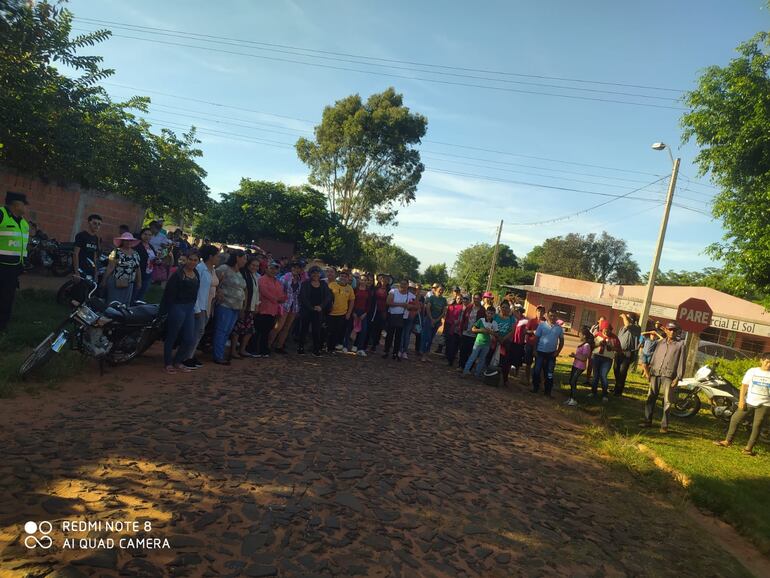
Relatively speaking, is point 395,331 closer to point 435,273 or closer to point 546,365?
point 546,365

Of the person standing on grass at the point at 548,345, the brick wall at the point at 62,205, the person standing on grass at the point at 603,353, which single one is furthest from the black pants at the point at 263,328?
the brick wall at the point at 62,205

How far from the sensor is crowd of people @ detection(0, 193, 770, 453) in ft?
23.2

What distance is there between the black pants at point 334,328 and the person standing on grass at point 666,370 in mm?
6248

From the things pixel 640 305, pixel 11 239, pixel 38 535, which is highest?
pixel 640 305

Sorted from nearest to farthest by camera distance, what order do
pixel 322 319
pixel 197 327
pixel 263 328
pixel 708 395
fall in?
1. pixel 197 327
2. pixel 263 328
3. pixel 322 319
4. pixel 708 395

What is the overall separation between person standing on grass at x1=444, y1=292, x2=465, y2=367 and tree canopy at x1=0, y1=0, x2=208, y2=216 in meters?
9.94

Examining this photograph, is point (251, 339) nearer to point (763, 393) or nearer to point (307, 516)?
point (307, 516)

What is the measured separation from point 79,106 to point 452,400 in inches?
458

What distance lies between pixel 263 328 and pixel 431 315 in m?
5.18

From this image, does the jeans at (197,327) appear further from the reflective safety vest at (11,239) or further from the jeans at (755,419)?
the jeans at (755,419)

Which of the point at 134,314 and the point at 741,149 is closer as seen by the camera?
the point at 134,314

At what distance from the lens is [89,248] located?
334 inches

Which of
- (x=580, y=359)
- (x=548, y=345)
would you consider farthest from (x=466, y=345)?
(x=580, y=359)

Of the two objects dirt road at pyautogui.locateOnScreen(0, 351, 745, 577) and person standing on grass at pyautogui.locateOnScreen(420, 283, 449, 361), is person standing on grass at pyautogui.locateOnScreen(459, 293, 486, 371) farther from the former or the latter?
dirt road at pyautogui.locateOnScreen(0, 351, 745, 577)
